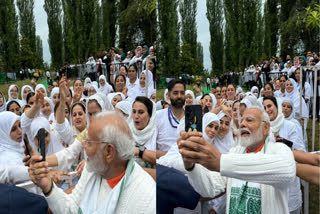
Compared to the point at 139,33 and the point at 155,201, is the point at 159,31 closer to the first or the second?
the point at 139,33

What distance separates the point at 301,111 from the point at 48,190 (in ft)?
2.75

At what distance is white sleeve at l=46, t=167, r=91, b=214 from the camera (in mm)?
960

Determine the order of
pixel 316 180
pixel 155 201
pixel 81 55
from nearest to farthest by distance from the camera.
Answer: pixel 316 180 → pixel 155 201 → pixel 81 55

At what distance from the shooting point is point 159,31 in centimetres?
88

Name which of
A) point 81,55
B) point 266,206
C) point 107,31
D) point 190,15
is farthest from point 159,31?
point 266,206

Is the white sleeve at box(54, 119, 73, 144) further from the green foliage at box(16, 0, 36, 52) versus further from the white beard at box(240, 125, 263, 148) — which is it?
the white beard at box(240, 125, 263, 148)

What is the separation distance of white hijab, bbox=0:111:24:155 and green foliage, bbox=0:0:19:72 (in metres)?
0.17

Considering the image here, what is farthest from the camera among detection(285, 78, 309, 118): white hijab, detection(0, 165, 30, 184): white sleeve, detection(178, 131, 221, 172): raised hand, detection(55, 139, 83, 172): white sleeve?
detection(55, 139, 83, 172): white sleeve

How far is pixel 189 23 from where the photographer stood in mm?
873

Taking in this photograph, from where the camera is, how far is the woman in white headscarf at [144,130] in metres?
0.95

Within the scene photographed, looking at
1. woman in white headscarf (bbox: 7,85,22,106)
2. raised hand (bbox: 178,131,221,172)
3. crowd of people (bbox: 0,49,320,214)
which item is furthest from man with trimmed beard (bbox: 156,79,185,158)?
woman in white headscarf (bbox: 7,85,22,106)

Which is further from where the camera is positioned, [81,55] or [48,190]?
[81,55]

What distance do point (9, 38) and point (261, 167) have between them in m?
0.94

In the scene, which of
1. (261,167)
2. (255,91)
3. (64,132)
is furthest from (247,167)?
(64,132)
